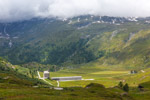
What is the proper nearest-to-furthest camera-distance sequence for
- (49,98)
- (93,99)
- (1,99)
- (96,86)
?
(1,99), (49,98), (93,99), (96,86)

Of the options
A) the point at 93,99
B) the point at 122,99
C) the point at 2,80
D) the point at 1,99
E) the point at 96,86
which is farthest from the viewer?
the point at 96,86

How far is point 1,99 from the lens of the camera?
301 ft

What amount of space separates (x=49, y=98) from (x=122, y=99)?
2472 inches

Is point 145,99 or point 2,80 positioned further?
point 2,80

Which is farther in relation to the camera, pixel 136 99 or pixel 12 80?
pixel 12 80

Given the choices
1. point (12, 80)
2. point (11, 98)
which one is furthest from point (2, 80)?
point (11, 98)

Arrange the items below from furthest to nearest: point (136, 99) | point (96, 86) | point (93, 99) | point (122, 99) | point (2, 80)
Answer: point (96, 86)
point (2, 80)
point (136, 99)
point (122, 99)
point (93, 99)

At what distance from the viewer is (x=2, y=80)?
170 m

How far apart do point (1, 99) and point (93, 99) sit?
167 feet

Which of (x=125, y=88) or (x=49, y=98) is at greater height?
(x=49, y=98)

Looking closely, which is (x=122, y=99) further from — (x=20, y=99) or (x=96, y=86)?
(x=20, y=99)


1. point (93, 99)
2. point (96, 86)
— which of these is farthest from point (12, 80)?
point (93, 99)

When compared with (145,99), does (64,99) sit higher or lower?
higher

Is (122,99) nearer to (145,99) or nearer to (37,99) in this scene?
(145,99)
